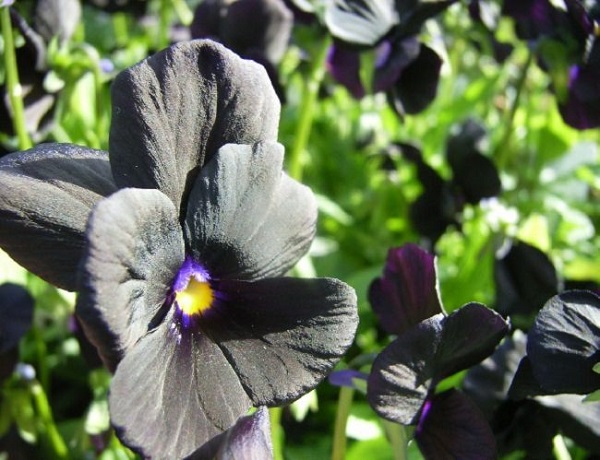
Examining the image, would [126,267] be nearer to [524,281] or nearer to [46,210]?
[46,210]

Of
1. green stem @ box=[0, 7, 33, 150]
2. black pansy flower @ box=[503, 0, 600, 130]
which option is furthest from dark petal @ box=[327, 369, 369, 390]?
black pansy flower @ box=[503, 0, 600, 130]

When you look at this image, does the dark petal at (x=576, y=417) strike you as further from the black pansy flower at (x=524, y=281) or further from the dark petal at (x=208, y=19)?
the dark petal at (x=208, y=19)

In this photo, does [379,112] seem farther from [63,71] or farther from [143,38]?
[63,71]

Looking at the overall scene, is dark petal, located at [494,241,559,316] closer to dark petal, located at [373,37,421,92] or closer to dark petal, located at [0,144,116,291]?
dark petal, located at [373,37,421,92]

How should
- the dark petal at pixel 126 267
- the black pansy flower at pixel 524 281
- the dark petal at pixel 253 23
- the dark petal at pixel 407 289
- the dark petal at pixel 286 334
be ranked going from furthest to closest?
the dark petal at pixel 253 23 → the black pansy flower at pixel 524 281 → the dark petal at pixel 407 289 → the dark petal at pixel 286 334 → the dark petal at pixel 126 267

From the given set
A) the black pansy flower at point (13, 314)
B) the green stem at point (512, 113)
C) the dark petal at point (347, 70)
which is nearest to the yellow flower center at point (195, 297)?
the black pansy flower at point (13, 314)

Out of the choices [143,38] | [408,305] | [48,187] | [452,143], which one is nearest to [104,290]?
[48,187]
